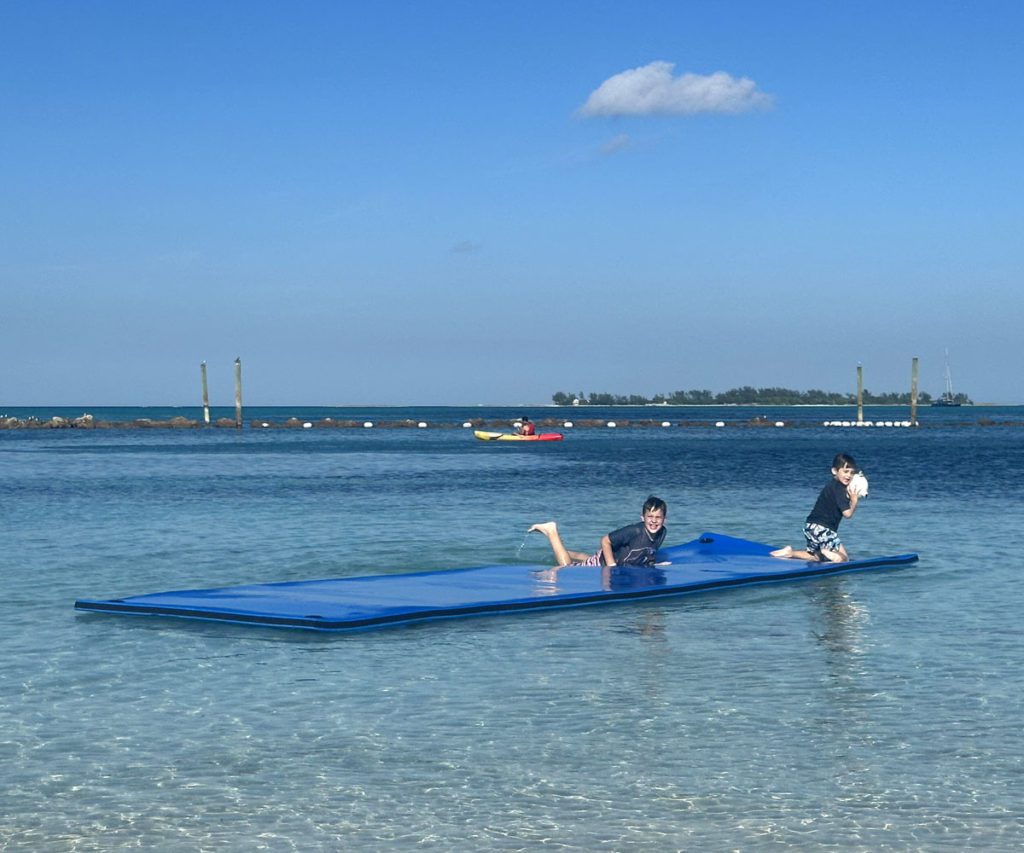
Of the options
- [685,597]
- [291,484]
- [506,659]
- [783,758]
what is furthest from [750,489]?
[783,758]

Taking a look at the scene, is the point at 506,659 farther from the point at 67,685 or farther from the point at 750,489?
the point at 750,489

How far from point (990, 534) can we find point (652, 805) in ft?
55.3

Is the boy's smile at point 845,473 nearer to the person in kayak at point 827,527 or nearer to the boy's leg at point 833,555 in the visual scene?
the person in kayak at point 827,527

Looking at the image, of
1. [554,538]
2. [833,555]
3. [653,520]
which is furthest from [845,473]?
[554,538]

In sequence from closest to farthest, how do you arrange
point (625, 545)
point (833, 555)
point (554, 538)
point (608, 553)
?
1. point (608, 553)
2. point (554, 538)
3. point (625, 545)
4. point (833, 555)

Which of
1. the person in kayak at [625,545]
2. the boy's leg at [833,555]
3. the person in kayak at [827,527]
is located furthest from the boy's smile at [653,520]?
the boy's leg at [833,555]

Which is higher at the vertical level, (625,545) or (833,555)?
(625,545)

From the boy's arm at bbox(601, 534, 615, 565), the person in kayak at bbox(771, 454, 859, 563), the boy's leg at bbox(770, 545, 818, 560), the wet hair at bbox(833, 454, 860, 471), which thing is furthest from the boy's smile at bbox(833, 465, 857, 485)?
the boy's arm at bbox(601, 534, 615, 565)

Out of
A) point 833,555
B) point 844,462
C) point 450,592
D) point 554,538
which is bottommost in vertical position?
point 833,555

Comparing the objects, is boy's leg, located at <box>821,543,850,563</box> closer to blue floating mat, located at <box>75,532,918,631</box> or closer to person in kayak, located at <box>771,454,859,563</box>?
person in kayak, located at <box>771,454,859,563</box>

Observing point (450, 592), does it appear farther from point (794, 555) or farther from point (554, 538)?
point (794, 555)

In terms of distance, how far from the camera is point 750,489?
116ft

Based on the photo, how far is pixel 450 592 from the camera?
1412cm

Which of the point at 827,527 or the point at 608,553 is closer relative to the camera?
the point at 608,553
